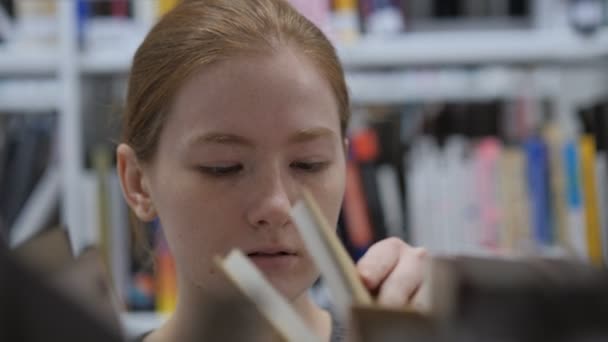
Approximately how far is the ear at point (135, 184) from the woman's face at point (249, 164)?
2.5 inches

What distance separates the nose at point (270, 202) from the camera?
62 cm

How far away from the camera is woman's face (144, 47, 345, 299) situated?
63 cm

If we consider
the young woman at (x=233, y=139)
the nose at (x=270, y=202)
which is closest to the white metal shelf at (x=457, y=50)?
the young woman at (x=233, y=139)

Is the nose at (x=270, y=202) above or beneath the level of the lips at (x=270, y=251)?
above

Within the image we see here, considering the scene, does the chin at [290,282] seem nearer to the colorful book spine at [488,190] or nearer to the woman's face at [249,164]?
the woman's face at [249,164]

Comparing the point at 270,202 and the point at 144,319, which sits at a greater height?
the point at 270,202

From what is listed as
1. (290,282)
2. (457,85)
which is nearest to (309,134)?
(290,282)

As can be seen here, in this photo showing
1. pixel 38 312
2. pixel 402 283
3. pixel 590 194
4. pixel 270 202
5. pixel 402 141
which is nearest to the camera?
pixel 38 312

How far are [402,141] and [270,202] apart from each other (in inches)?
38.4

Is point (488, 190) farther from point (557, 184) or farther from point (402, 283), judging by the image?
point (402, 283)

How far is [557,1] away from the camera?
164 cm

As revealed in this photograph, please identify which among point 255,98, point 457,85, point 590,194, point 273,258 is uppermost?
point 255,98

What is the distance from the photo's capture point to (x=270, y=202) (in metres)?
0.62

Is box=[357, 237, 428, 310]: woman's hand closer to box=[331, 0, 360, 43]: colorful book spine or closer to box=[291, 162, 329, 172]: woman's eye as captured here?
box=[291, 162, 329, 172]: woman's eye
